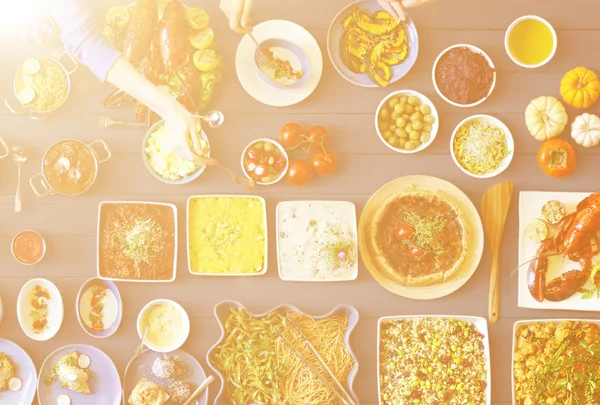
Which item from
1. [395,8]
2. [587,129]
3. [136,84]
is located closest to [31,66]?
[136,84]

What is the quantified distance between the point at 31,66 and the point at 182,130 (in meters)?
1.29

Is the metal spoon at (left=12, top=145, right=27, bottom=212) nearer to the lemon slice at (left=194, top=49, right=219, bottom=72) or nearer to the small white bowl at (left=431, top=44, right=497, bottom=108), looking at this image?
the lemon slice at (left=194, top=49, right=219, bottom=72)

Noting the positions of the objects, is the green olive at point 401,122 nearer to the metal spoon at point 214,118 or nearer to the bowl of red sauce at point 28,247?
the metal spoon at point 214,118

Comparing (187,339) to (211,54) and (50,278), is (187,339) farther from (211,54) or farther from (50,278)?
(211,54)

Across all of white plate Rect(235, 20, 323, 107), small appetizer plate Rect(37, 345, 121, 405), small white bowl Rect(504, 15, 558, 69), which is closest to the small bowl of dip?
white plate Rect(235, 20, 323, 107)

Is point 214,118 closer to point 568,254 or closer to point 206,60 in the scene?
point 206,60

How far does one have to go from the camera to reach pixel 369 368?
366 centimetres

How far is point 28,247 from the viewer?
3.64m

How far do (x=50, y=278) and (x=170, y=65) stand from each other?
5.62ft

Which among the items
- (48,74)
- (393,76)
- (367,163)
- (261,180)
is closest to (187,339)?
(261,180)

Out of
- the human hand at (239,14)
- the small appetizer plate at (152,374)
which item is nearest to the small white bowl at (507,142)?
the human hand at (239,14)

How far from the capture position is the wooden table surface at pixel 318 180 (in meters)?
3.65

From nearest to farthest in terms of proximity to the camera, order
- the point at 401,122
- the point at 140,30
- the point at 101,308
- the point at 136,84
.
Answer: the point at 136,84 → the point at 140,30 → the point at 401,122 → the point at 101,308

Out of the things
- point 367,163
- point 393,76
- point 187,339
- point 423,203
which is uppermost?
point 393,76
